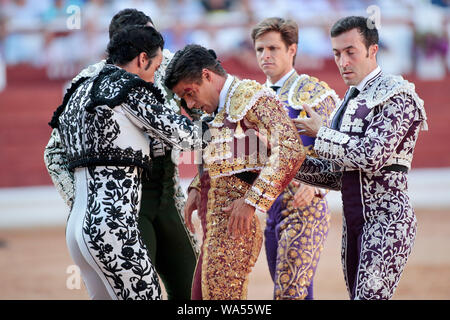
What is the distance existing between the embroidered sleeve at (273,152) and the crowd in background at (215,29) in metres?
7.74

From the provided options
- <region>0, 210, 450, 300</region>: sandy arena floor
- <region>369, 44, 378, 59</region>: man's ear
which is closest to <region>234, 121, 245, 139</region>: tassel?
<region>369, 44, 378, 59</region>: man's ear

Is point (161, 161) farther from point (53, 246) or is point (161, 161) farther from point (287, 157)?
point (53, 246)

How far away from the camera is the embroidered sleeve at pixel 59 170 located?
311 centimetres

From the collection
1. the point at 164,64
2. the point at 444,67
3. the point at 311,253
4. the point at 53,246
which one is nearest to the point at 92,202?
the point at 164,64

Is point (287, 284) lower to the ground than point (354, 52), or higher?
lower

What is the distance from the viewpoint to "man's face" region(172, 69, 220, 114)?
2.80 m

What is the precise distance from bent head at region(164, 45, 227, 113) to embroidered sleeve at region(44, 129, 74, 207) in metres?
0.66

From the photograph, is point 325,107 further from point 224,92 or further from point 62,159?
point 62,159

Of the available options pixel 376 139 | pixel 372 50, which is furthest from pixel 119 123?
pixel 372 50

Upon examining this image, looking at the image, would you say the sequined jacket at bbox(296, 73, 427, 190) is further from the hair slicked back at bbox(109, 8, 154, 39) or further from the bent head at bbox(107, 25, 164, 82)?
the hair slicked back at bbox(109, 8, 154, 39)

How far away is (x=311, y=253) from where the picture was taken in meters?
3.72

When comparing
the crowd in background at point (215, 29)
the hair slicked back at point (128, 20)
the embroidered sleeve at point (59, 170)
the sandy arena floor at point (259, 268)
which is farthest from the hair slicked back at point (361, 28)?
the crowd in background at point (215, 29)

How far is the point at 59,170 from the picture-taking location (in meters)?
3.19

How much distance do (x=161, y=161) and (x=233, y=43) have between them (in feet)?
26.1
